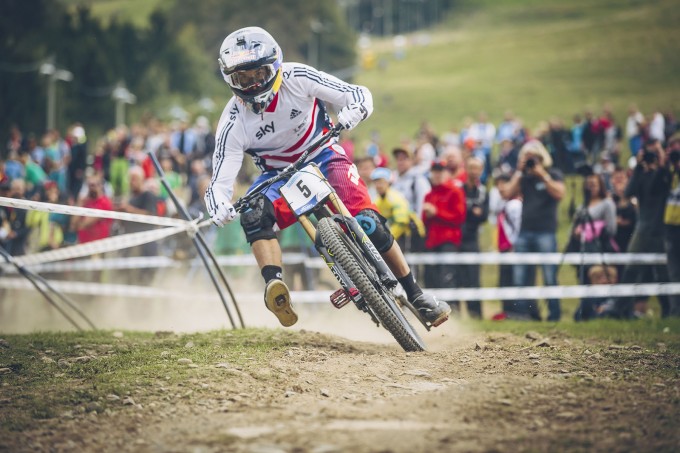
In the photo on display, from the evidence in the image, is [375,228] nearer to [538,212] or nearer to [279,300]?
[279,300]

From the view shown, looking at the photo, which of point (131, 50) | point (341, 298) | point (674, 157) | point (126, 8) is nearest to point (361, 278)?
point (341, 298)

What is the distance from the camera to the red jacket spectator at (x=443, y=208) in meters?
14.0

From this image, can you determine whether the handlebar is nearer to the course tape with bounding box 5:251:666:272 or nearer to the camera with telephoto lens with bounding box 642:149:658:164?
the course tape with bounding box 5:251:666:272

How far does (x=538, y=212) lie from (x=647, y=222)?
159 cm

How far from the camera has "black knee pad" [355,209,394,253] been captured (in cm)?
872

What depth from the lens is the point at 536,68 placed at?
7688 centimetres

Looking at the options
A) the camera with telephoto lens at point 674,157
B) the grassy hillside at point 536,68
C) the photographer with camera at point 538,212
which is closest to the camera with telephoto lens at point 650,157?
the camera with telephoto lens at point 674,157

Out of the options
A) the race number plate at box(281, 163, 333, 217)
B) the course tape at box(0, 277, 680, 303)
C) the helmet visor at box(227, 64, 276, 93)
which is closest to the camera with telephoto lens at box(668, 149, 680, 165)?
the course tape at box(0, 277, 680, 303)

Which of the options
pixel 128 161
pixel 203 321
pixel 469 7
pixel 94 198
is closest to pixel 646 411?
pixel 203 321

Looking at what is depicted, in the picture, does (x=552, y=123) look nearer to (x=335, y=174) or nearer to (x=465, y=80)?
(x=335, y=174)

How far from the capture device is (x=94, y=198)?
1700 centimetres

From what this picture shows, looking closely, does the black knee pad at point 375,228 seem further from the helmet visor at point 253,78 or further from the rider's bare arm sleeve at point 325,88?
the helmet visor at point 253,78

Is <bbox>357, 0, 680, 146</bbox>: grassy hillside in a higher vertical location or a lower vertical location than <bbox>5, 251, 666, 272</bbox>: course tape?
higher

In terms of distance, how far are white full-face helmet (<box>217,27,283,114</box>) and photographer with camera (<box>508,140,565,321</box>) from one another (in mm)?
→ 6178
